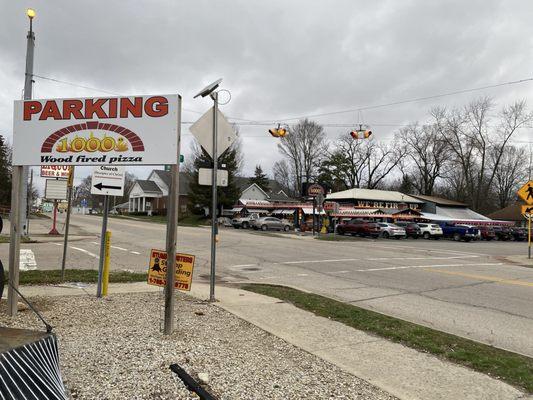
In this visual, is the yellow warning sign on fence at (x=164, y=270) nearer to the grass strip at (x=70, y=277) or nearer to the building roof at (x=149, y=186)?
the grass strip at (x=70, y=277)

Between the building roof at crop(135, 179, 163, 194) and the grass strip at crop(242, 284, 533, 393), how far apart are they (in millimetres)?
76562

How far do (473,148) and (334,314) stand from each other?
7168cm

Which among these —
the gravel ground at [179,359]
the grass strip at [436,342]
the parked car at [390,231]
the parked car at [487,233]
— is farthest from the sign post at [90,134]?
the parked car at [487,233]

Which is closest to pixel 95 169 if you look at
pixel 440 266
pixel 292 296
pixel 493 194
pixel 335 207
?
pixel 292 296

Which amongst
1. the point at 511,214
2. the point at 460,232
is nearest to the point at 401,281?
the point at 460,232

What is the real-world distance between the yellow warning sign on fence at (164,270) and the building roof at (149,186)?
76843 millimetres

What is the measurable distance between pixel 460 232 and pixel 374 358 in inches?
1613

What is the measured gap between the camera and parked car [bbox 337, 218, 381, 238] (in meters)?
41.6

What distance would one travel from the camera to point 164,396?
149 inches

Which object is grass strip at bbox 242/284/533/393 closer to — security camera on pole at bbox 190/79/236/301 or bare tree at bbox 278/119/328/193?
security camera on pole at bbox 190/79/236/301

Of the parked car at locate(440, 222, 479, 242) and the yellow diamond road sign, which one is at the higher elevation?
the yellow diamond road sign

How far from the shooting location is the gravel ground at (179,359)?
3.97m

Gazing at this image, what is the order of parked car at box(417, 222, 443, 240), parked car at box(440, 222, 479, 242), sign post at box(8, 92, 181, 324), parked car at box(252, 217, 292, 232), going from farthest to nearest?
Result: parked car at box(252, 217, 292, 232) < parked car at box(417, 222, 443, 240) < parked car at box(440, 222, 479, 242) < sign post at box(8, 92, 181, 324)

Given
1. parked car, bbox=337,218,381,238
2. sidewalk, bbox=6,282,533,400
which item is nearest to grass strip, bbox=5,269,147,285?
sidewalk, bbox=6,282,533,400
